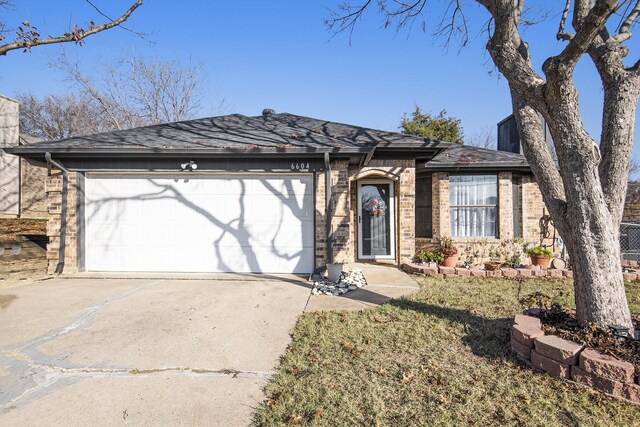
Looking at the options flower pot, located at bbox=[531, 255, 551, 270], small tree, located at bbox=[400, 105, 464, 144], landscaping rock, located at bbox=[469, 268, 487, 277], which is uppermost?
small tree, located at bbox=[400, 105, 464, 144]

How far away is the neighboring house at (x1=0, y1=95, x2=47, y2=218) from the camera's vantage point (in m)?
14.5

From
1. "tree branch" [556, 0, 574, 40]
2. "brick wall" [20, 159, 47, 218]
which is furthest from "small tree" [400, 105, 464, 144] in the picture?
"brick wall" [20, 159, 47, 218]

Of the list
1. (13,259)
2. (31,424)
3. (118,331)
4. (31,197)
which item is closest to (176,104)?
(31,197)

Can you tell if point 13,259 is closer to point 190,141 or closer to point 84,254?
point 84,254

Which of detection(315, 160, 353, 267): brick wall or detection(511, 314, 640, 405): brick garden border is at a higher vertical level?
detection(315, 160, 353, 267): brick wall

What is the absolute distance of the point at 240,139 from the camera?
295 inches

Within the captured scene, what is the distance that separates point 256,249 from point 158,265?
7.05 feet

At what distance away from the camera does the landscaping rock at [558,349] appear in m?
2.85

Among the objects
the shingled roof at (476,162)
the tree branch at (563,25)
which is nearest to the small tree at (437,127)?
the shingled roof at (476,162)

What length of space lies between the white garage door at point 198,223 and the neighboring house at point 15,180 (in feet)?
34.6

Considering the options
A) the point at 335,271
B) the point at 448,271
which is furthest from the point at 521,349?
the point at 448,271

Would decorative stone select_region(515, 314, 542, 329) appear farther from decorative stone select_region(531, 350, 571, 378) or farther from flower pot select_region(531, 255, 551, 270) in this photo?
flower pot select_region(531, 255, 551, 270)

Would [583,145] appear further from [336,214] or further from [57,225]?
[57,225]

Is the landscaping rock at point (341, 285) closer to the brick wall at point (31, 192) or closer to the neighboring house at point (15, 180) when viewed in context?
the neighboring house at point (15, 180)
